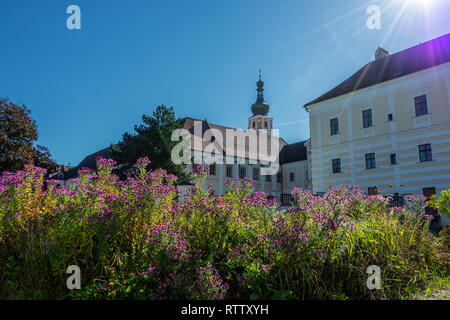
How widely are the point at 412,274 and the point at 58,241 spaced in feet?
16.5

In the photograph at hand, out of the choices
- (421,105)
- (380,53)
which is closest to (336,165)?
(421,105)

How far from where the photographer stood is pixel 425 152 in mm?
19234

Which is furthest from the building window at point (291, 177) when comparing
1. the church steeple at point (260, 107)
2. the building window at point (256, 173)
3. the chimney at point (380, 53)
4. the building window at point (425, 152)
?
the building window at point (425, 152)

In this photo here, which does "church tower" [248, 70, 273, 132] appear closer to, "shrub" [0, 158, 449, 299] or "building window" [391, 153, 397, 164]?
"building window" [391, 153, 397, 164]

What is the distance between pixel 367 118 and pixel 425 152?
4.65m

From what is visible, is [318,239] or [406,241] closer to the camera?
[318,239]

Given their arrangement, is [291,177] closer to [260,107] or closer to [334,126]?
[334,126]

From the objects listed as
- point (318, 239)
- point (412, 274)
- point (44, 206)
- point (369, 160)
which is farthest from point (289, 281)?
point (369, 160)

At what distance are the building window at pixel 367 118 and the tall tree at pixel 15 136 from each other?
2697cm

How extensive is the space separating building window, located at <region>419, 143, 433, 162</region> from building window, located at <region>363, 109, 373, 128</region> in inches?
151

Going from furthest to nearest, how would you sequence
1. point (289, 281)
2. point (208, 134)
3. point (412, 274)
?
point (208, 134) → point (412, 274) → point (289, 281)
